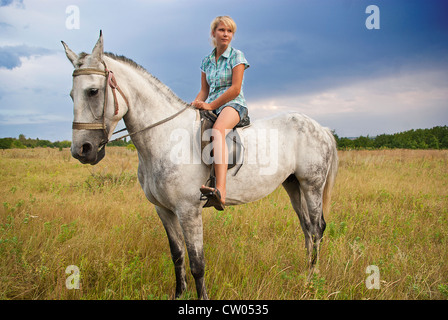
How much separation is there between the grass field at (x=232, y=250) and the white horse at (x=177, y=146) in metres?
0.50

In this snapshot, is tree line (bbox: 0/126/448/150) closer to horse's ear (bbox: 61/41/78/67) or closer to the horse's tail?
the horse's tail

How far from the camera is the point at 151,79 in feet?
9.32

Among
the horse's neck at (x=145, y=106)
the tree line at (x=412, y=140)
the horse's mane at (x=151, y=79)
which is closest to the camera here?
the horse's neck at (x=145, y=106)

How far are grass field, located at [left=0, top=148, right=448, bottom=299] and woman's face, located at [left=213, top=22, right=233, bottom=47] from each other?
291 centimetres

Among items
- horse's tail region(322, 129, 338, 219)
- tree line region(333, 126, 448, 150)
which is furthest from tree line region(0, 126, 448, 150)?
horse's tail region(322, 129, 338, 219)

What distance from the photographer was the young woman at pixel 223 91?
263 centimetres

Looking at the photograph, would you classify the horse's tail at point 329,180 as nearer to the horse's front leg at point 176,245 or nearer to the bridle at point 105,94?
the horse's front leg at point 176,245

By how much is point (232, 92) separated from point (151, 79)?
0.98 m

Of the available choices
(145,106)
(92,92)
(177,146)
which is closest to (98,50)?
(92,92)

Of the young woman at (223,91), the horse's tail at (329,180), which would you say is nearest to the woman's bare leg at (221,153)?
the young woman at (223,91)

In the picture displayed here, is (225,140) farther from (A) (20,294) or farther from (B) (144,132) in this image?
(A) (20,294)

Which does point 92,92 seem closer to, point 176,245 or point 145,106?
point 145,106
